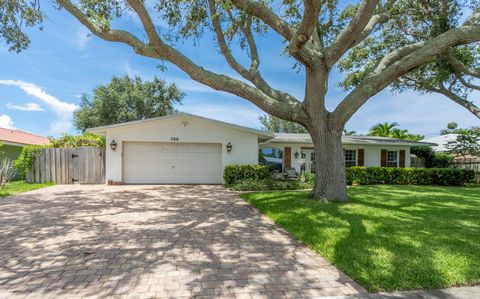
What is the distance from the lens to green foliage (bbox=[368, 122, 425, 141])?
Answer: 24031mm

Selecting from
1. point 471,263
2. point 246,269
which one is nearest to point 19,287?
point 246,269

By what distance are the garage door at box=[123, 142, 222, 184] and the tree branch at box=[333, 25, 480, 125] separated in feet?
23.5

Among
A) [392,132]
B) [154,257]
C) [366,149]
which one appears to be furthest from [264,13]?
[392,132]

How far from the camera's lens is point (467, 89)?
14391 mm

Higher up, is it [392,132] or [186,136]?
[392,132]

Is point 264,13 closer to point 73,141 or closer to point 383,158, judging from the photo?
point 73,141

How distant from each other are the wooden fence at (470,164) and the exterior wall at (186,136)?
14.1 m

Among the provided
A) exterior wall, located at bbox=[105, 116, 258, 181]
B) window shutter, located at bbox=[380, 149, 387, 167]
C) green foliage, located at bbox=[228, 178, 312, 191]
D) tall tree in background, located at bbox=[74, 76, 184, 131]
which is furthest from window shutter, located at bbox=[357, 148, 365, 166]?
tall tree in background, located at bbox=[74, 76, 184, 131]

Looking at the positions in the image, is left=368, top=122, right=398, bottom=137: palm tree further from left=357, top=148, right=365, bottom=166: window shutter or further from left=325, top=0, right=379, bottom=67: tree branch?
left=325, top=0, right=379, bottom=67: tree branch

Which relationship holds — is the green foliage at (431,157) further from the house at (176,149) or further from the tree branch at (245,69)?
the tree branch at (245,69)

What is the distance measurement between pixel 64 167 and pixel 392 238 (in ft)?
45.4

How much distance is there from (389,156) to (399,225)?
14.2 metres

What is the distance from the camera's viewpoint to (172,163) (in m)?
13.0

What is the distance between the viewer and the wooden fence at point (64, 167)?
12.6m
